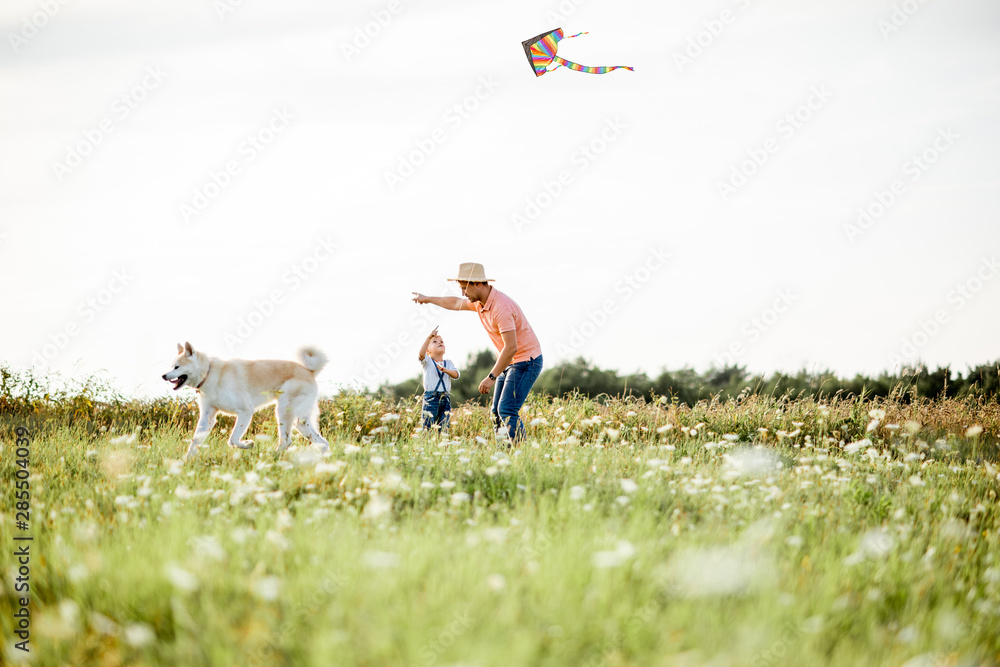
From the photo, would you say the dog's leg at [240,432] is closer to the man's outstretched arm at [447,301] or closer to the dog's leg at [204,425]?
the dog's leg at [204,425]

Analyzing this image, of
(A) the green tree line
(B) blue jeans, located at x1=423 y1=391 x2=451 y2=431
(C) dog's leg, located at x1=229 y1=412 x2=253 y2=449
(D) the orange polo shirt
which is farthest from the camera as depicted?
(A) the green tree line

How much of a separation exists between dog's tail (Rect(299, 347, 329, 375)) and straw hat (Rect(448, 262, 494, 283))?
2060 mm

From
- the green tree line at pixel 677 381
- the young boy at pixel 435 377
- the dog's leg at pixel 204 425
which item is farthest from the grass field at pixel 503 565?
the green tree line at pixel 677 381

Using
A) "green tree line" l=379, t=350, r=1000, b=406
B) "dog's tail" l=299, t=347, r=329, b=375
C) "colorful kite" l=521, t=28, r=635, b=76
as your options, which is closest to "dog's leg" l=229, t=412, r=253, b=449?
"dog's tail" l=299, t=347, r=329, b=375

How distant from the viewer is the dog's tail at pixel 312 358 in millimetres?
9273

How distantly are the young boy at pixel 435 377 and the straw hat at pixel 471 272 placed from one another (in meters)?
1.26

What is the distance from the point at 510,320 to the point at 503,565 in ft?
16.2

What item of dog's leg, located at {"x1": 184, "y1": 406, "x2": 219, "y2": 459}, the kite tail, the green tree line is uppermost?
the kite tail

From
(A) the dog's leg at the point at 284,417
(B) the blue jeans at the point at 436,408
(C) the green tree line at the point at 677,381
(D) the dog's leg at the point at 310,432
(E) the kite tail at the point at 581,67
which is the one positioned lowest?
(C) the green tree line at the point at 677,381

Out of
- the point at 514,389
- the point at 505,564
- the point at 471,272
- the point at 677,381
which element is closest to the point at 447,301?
the point at 471,272

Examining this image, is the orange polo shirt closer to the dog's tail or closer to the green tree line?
the dog's tail

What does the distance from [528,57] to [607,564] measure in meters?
7.31

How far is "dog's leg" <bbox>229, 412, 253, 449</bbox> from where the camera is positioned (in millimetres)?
8414

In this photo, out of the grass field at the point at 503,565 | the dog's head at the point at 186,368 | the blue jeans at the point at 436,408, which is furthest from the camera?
the blue jeans at the point at 436,408
